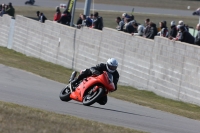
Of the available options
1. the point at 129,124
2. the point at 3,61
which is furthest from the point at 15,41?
the point at 129,124

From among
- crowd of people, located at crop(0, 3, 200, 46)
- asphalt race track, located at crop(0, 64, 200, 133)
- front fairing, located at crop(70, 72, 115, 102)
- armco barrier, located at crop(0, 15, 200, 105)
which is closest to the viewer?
asphalt race track, located at crop(0, 64, 200, 133)

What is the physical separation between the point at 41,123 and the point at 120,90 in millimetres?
12064

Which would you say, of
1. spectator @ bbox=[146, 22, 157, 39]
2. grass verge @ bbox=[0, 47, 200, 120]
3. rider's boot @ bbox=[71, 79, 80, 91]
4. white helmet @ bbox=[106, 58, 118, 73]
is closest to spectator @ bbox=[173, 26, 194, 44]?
grass verge @ bbox=[0, 47, 200, 120]

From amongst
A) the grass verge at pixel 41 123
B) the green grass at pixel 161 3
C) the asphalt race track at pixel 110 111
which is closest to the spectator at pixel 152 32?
the asphalt race track at pixel 110 111

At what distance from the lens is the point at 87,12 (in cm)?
3078

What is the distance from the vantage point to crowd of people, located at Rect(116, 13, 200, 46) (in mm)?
20375

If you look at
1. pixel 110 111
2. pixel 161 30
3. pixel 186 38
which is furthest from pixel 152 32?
pixel 110 111

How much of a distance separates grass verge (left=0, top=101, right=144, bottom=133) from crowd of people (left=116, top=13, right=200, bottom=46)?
9714 millimetres

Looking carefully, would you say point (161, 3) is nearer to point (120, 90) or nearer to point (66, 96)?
point (120, 90)

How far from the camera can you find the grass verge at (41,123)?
9.29 metres

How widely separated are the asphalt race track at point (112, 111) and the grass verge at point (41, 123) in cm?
120

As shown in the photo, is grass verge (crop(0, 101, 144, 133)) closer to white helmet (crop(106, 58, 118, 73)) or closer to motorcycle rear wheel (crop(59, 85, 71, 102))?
white helmet (crop(106, 58, 118, 73))

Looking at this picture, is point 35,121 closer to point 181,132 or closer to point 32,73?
point 181,132

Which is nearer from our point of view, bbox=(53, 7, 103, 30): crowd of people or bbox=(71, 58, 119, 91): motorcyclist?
bbox=(71, 58, 119, 91): motorcyclist
